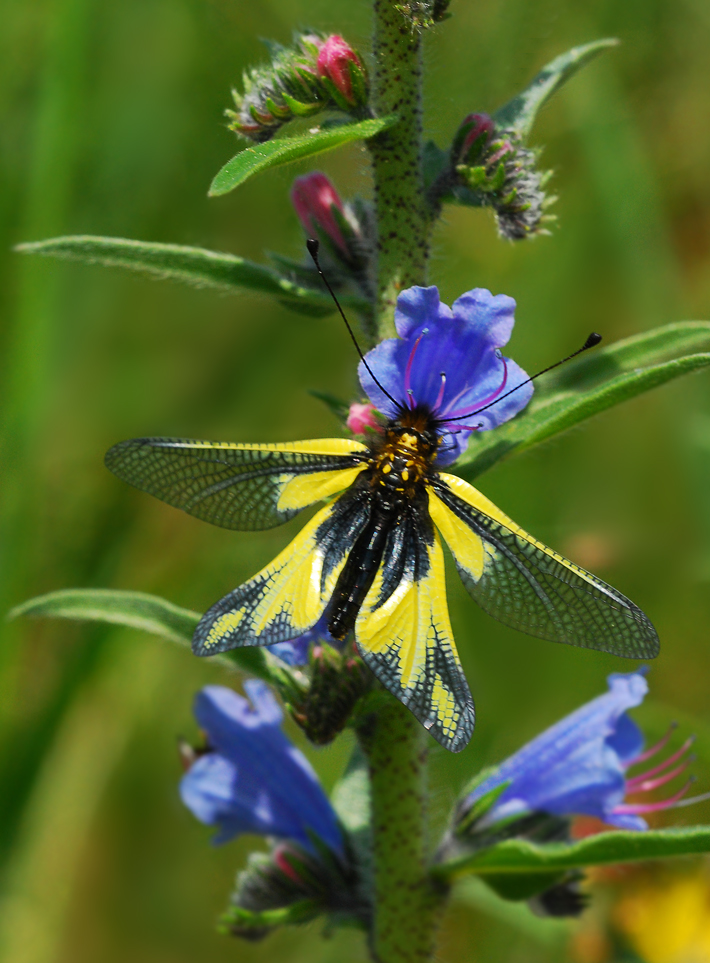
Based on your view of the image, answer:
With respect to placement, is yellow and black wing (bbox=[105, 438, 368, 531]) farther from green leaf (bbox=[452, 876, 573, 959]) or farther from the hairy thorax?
green leaf (bbox=[452, 876, 573, 959])

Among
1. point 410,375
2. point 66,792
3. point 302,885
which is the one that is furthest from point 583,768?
point 66,792

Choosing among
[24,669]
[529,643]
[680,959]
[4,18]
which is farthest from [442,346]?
[4,18]

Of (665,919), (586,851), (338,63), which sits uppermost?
(338,63)

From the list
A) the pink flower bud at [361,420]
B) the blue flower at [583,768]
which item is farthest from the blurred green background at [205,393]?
the pink flower bud at [361,420]

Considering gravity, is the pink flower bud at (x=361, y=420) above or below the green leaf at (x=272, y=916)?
above

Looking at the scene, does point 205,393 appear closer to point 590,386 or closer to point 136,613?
point 136,613

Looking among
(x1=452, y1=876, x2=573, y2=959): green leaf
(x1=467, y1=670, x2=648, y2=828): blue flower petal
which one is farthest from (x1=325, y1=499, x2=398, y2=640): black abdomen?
(x1=452, y1=876, x2=573, y2=959): green leaf

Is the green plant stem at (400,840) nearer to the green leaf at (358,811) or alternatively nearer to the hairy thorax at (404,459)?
the green leaf at (358,811)

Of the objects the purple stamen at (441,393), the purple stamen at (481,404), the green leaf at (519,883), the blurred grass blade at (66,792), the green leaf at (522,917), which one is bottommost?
the green leaf at (522,917)
